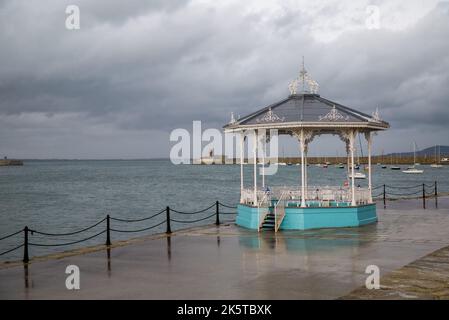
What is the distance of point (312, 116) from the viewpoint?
2153cm

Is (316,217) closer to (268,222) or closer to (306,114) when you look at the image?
(268,222)

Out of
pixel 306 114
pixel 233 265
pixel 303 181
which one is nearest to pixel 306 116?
pixel 306 114

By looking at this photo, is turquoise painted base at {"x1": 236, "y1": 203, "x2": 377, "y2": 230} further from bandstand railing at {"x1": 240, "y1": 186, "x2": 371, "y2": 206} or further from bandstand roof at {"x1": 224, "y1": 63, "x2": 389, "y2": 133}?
bandstand roof at {"x1": 224, "y1": 63, "x2": 389, "y2": 133}

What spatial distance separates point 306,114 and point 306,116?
19 cm

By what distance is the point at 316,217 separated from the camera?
21.2 metres

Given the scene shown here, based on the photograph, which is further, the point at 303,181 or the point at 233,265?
the point at 303,181

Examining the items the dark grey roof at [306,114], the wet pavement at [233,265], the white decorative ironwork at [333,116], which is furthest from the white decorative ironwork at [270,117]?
the wet pavement at [233,265]

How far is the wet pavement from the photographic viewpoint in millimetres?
10672

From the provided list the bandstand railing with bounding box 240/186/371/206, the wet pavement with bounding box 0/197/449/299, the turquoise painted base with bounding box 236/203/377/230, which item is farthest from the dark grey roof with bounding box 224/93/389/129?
the wet pavement with bounding box 0/197/449/299

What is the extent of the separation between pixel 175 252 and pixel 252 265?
3.36 metres

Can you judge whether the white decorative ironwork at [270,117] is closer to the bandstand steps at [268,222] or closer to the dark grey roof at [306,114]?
the dark grey roof at [306,114]

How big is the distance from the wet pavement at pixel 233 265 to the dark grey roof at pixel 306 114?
15.0 feet

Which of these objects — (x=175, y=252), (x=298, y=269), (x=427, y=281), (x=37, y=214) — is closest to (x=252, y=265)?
(x=298, y=269)

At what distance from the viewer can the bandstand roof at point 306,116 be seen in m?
21.3
